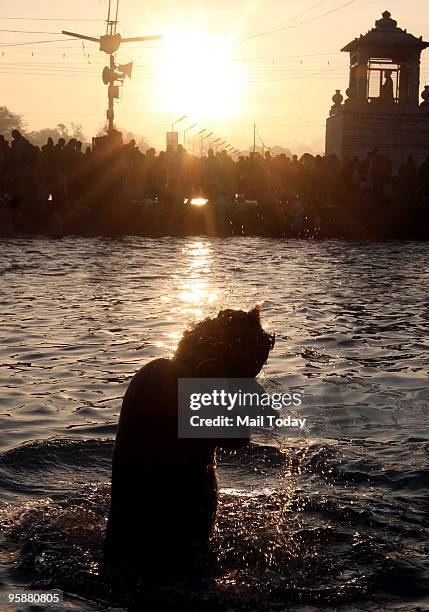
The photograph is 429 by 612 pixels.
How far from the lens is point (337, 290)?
1806 centimetres

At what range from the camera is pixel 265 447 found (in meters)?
8.27

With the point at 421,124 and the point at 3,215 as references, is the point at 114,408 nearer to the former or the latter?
the point at 3,215

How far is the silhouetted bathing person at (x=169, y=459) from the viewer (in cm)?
456

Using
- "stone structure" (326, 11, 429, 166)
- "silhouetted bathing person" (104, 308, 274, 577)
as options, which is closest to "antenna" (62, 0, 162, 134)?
"stone structure" (326, 11, 429, 166)

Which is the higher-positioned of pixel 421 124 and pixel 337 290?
pixel 421 124

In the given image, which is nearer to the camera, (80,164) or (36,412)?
(36,412)

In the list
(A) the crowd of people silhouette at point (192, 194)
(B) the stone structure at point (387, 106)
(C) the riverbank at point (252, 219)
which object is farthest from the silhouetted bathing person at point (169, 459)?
(B) the stone structure at point (387, 106)

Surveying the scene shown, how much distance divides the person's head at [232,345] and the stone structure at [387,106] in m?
41.0

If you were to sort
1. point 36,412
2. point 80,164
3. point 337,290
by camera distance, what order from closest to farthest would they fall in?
point 36,412, point 337,290, point 80,164

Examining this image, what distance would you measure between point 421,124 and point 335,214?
13892 mm

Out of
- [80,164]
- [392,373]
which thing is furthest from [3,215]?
[392,373]

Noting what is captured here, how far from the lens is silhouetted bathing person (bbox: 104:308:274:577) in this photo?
4559mm

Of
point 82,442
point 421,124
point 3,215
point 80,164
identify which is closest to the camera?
point 82,442

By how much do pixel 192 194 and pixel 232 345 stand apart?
102ft
